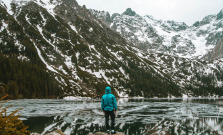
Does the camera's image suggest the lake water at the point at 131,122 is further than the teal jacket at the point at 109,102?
Yes

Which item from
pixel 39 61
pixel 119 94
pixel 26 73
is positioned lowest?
pixel 119 94

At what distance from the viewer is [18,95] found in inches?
4579

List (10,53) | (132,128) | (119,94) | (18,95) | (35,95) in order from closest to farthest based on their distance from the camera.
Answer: (132,128)
(18,95)
(35,95)
(10,53)
(119,94)

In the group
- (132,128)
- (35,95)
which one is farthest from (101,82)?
(132,128)

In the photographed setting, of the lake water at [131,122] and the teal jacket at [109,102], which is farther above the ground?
the teal jacket at [109,102]

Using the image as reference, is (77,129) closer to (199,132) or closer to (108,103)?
(108,103)

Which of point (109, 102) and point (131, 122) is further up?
point (109, 102)

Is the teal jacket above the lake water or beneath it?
above

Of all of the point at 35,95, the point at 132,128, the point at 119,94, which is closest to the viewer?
the point at 132,128

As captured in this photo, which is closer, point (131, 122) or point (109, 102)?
point (109, 102)

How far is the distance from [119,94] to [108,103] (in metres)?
176

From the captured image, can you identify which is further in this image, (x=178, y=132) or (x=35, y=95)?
(x=35, y=95)

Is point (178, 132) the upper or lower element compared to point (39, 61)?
lower

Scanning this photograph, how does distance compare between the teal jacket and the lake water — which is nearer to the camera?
the teal jacket
